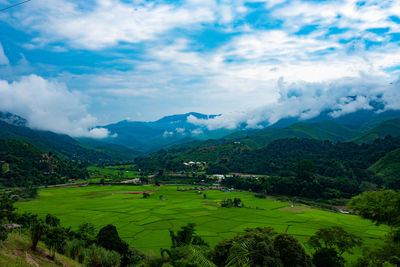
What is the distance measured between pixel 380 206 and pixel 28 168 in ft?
393

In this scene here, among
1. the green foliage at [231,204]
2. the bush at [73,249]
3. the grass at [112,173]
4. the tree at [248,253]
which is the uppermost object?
the tree at [248,253]

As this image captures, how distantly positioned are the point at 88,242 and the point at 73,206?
123 feet

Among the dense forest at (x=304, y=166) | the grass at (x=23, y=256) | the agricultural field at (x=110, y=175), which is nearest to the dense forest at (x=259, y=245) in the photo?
the grass at (x=23, y=256)

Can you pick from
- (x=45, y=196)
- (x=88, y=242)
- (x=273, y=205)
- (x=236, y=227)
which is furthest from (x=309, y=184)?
(x=45, y=196)

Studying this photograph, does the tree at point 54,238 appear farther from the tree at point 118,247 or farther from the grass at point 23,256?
the tree at point 118,247

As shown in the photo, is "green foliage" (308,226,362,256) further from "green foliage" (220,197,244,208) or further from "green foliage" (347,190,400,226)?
"green foliage" (220,197,244,208)

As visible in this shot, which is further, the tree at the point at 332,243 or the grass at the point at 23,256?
the tree at the point at 332,243

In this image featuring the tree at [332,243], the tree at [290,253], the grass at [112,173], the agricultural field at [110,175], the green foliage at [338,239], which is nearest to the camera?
the tree at [290,253]

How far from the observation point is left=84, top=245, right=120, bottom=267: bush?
75.3 ft

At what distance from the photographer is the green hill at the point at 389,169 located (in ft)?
262

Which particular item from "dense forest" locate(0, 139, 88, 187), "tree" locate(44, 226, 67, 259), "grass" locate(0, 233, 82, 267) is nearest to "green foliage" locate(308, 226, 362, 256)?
"grass" locate(0, 233, 82, 267)

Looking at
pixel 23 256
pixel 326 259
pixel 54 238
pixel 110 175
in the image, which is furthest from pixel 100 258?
pixel 110 175

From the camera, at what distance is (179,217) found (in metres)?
52.8

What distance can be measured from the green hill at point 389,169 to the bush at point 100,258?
8470cm
